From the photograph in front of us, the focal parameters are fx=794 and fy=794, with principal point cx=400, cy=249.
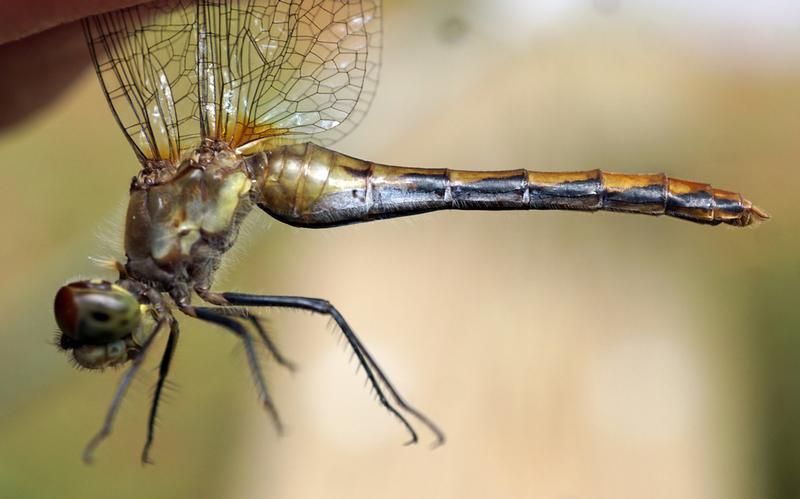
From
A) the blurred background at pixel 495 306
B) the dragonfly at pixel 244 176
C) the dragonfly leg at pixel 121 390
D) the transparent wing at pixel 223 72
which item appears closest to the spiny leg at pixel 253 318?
the dragonfly at pixel 244 176

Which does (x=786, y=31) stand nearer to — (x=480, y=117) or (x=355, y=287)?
(x=480, y=117)

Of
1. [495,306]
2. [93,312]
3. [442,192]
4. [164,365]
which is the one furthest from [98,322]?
[495,306]

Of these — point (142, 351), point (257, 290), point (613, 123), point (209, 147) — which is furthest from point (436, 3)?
point (142, 351)

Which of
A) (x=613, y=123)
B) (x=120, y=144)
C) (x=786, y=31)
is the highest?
(x=786, y=31)

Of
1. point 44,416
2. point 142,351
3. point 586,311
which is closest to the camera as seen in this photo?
point 142,351

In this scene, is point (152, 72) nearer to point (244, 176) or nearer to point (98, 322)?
point (244, 176)

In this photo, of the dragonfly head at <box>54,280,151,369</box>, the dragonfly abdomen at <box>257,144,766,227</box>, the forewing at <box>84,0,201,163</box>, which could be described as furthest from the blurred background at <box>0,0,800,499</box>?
the dragonfly head at <box>54,280,151,369</box>
